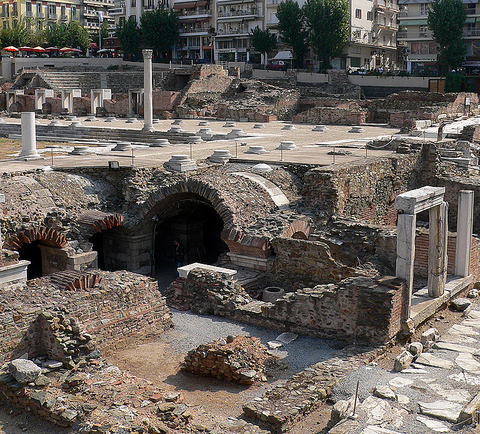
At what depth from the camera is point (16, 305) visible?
9898mm

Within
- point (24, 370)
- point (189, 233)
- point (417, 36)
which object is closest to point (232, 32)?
point (417, 36)

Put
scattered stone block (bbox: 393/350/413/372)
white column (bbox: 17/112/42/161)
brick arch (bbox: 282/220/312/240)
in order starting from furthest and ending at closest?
white column (bbox: 17/112/42/161) < brick arch (bbox: 282/220/312/240) < scattered stone block (bbox: 393/350/413/372)

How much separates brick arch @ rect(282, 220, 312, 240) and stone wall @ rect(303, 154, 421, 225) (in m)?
1.01

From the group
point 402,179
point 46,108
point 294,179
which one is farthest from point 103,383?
Result: point 46,108

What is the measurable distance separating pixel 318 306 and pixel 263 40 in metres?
51.0

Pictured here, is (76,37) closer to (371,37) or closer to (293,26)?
(293,26)

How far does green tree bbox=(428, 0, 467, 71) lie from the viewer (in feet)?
166

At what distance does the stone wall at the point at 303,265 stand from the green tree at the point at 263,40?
158 feet

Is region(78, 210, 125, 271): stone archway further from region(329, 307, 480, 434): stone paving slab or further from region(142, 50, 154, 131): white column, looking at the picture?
region(142, 50, 154, 131): white column

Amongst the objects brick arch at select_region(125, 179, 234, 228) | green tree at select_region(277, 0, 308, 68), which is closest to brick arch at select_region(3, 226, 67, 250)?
brick arch at select_region(125, 179, 234, 228)

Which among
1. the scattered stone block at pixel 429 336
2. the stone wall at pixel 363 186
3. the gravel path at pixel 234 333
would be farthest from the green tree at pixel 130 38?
the scattered stone block at pixel 429 336

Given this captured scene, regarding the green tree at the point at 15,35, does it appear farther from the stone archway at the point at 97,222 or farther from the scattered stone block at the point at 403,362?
the scattered stone block at the point at 403,362

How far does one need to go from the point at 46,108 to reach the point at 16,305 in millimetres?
35262

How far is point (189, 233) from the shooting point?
58.5 feet
